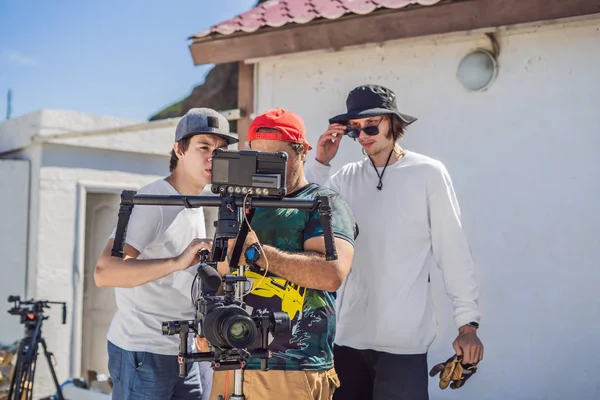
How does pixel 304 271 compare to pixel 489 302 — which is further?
pixel 489 302

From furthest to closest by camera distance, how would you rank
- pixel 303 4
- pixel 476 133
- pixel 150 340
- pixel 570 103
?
pixel 303 4, pixel 476 133, pixel 570 103, pixel 150 340

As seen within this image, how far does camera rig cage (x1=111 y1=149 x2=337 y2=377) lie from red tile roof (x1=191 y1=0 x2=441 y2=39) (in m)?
2.47

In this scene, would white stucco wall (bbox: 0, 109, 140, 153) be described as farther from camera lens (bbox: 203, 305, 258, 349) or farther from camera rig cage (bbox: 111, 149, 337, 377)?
camera lens (bbox: 203, 305, 258, 349)

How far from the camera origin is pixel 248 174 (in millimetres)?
1966

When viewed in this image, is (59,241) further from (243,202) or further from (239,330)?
(239,330)

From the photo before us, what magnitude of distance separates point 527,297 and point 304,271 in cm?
211

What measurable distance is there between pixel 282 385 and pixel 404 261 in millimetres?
842

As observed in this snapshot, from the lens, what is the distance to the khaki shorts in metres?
2.21

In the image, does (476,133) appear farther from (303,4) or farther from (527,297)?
(303,4)

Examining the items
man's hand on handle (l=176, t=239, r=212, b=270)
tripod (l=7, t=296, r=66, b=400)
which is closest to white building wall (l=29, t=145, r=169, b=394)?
tripod (l=7, t=296, r=66, b=400)

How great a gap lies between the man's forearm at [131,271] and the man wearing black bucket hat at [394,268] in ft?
2.80

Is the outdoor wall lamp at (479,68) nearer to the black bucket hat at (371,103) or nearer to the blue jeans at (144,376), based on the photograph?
the black bucket hat at (371,103)

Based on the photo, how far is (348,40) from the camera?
4.39 meters

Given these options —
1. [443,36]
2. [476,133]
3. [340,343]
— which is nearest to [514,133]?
[476,133]
